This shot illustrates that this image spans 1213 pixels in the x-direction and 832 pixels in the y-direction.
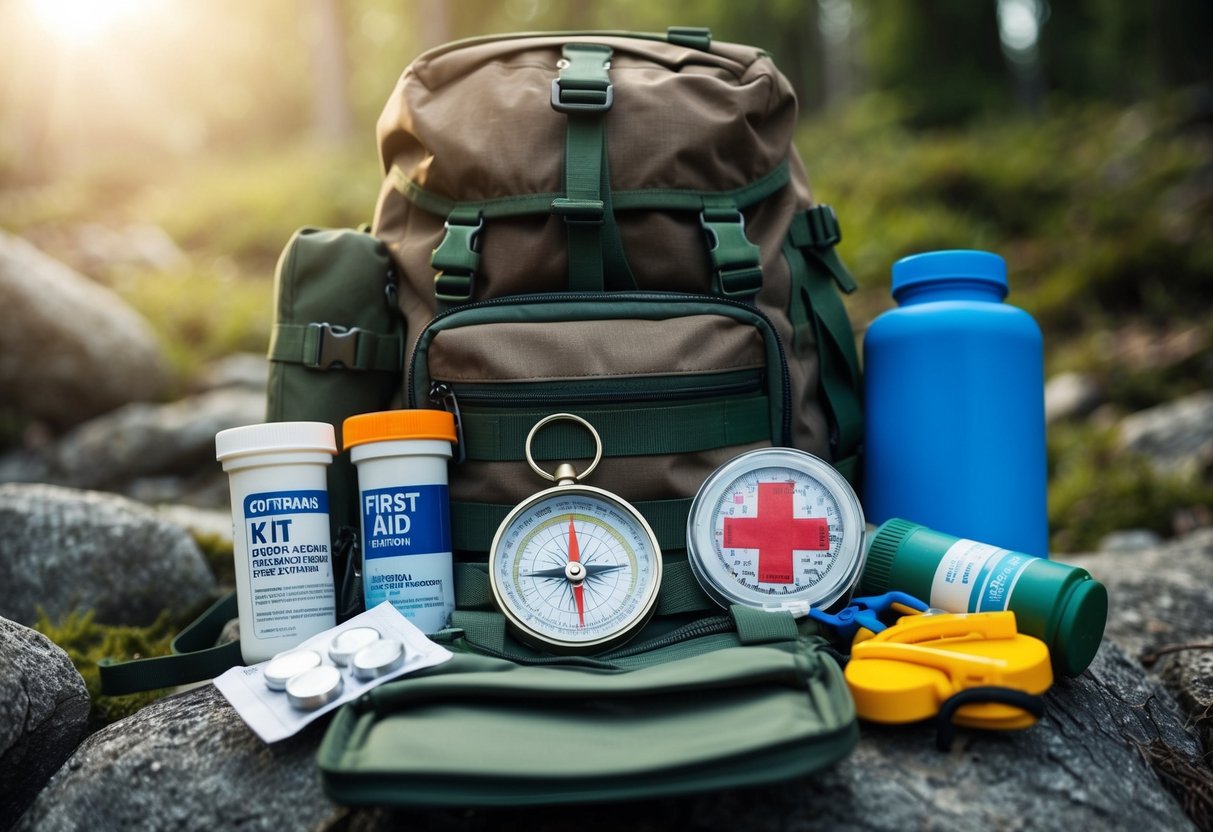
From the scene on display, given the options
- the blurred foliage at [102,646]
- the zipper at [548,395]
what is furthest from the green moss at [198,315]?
the zipper at [548,395]

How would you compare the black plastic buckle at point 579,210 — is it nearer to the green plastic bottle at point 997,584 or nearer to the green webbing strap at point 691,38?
the green webbing strap at point 691,38

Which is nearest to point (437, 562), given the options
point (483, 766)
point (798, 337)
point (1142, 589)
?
point (483, 766)

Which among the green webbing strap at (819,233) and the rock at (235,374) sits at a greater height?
the green webbing strap at (819,233)

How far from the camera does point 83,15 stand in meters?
12.3

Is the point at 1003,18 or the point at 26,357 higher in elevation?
the point at 1003,18

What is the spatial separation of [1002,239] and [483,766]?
7.28 metres

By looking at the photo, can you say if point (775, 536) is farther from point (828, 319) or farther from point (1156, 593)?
point (1156, 593)

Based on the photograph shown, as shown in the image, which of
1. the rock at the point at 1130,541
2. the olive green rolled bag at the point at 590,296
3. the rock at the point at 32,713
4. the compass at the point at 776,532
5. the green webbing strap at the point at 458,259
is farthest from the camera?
the rock at the point at 1130,541

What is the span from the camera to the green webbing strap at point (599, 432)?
2.10 m

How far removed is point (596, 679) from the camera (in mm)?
→ 1546

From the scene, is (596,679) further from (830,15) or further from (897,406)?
(830,15)

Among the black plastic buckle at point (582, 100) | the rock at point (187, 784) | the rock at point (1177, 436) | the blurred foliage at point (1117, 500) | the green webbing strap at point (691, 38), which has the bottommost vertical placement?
the blurred foliage at point (1117, 500)

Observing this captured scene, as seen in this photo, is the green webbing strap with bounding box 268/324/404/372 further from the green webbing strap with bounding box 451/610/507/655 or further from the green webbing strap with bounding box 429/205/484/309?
the green webbing strap with bounding box 451/610/507/655

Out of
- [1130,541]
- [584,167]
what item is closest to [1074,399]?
[1130,541]
